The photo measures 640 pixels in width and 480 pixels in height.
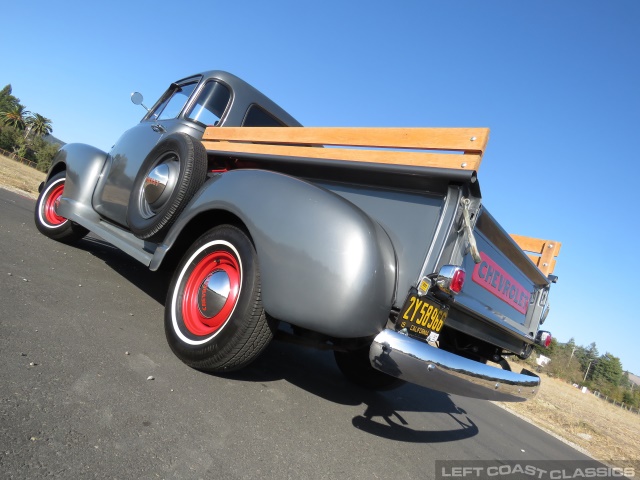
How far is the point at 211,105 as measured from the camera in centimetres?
431

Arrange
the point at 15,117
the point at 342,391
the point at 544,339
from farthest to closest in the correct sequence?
the point at 15,117
the point at 544,339
the point at 342,391

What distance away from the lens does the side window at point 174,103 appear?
14.9 feet

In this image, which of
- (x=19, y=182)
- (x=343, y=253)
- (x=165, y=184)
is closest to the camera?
(x=343, y=253)

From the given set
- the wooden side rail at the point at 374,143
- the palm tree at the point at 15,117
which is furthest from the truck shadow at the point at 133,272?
the palm tree at the point at 15,117

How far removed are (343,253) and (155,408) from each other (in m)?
1.16

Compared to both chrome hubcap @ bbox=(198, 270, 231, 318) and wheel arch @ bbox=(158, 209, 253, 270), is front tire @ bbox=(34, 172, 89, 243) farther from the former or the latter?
chrome hubcap @ bbox=(198, 270, 231, 318)

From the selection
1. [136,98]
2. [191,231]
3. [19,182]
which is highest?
[136,98]

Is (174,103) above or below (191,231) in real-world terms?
above

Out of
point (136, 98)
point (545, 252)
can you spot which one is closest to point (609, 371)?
point (545, 252)

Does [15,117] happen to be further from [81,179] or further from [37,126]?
[81,179]

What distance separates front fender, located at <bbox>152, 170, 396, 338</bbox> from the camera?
2.08 m

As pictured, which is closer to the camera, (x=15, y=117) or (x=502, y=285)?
(x=502, y=285)

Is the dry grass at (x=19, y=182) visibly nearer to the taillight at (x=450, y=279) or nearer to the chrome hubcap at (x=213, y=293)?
the chrome hubcap at (x=213, y=293)

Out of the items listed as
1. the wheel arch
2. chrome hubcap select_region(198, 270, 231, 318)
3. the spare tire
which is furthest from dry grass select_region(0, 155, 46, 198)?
chrome hubcap select_region(198, 270, 231, 318)
